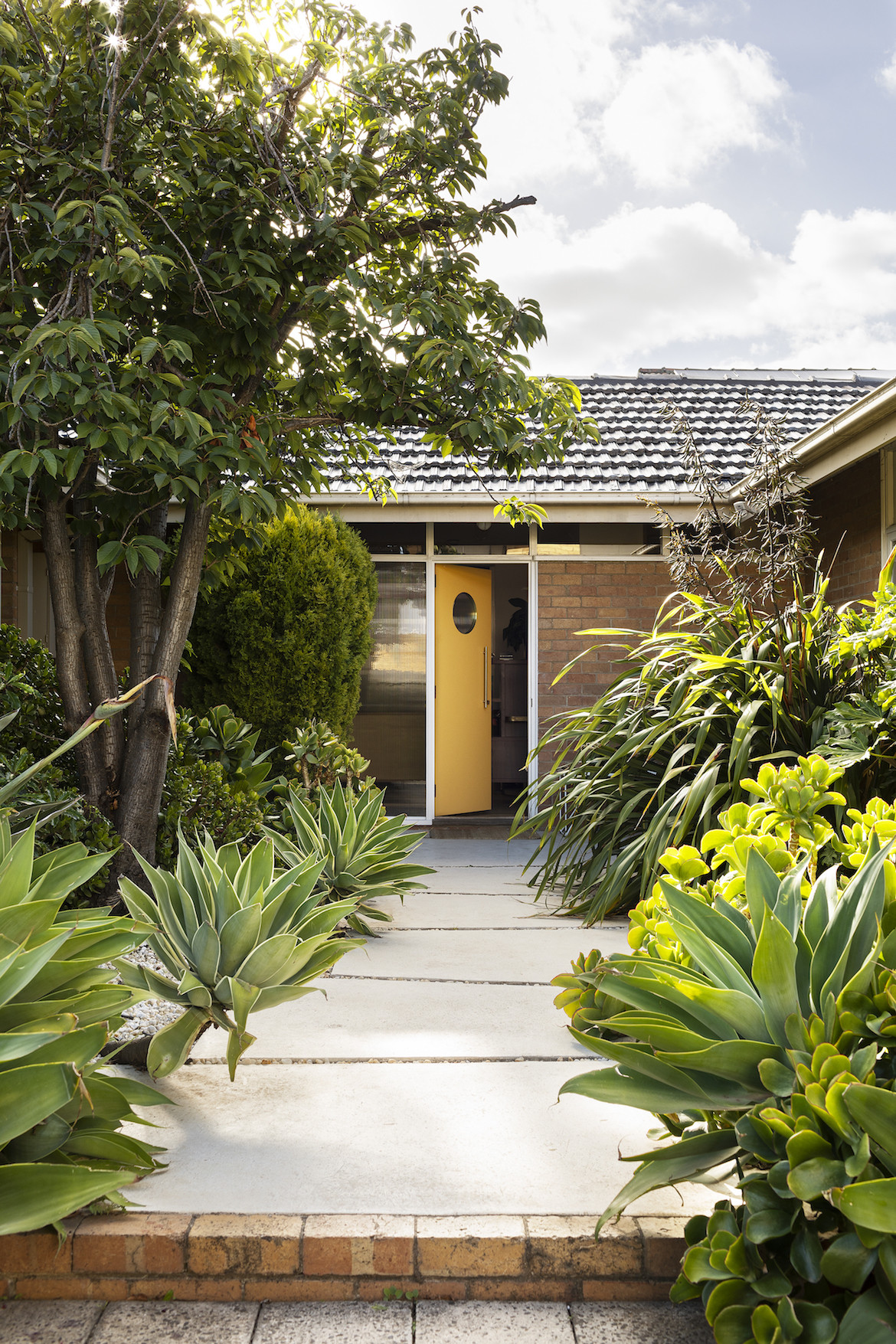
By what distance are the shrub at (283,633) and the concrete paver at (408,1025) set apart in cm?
343

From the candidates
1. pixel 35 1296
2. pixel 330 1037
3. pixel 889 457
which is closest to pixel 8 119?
pixel 330 1037

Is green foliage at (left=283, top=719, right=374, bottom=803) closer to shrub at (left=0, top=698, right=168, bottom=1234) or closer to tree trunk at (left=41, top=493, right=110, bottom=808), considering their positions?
tree trunk at (left=41, top=493, right=110, bottom=808)

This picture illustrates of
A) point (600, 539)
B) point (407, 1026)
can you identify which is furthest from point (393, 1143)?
point (600, 539)

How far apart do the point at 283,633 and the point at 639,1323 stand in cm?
551

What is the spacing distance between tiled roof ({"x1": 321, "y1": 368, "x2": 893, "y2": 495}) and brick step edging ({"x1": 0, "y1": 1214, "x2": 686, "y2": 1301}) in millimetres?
5228

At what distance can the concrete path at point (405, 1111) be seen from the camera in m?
1.91

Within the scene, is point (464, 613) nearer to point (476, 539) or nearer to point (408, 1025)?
point (476, 539)

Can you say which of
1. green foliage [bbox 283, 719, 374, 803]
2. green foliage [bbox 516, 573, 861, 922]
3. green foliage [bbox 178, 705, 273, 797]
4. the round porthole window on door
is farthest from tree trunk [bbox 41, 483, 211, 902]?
the round porthole window on door

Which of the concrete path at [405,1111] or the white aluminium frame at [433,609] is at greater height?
the white aluminium frame at [433,609]

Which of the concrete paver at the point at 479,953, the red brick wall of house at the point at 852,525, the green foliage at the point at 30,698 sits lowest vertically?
the concrete paver at the point at 479,953

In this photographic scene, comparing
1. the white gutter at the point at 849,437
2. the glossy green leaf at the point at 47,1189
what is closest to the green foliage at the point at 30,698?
the glossy green leaf at the point at 47,1189

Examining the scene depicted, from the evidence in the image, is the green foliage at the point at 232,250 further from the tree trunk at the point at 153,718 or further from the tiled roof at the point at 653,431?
the tiled roof at the point at 653,431

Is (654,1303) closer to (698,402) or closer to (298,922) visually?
(298,922)

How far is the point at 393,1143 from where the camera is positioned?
85.0 inches
